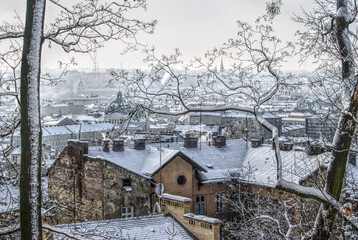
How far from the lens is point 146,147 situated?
23688 millimetres

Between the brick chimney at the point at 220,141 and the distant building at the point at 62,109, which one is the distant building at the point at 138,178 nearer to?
the brick chimney at the point at 220,141

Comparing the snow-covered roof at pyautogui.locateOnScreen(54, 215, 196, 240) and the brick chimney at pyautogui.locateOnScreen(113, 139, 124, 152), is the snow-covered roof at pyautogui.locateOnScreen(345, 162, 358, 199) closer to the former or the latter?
the snow-covered roof at pyautogui.locateOnScreen(54, 215, 196, 240)

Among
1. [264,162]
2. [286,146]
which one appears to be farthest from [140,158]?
[286,146]

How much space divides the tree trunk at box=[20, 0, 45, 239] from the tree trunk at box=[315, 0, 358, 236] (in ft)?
13.4

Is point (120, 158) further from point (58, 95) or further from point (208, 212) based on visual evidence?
point (58, 95)

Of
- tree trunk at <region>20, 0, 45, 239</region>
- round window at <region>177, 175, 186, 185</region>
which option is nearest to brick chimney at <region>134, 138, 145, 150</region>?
round window at <region>177, 175, 186, 185</region>

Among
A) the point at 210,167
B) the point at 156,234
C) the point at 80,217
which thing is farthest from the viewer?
the point at 210,167

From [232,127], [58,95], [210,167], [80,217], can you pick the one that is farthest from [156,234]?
[58,95]

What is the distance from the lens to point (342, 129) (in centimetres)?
656

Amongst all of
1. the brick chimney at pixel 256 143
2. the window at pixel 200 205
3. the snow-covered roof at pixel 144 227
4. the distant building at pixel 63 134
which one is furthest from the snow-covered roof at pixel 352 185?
the distant building at pixel 63 134

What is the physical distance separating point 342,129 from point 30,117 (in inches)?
174

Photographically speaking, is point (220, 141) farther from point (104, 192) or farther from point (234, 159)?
point (104, 192)

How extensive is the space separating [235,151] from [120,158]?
25.2 ft

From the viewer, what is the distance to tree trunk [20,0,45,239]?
5488mm
